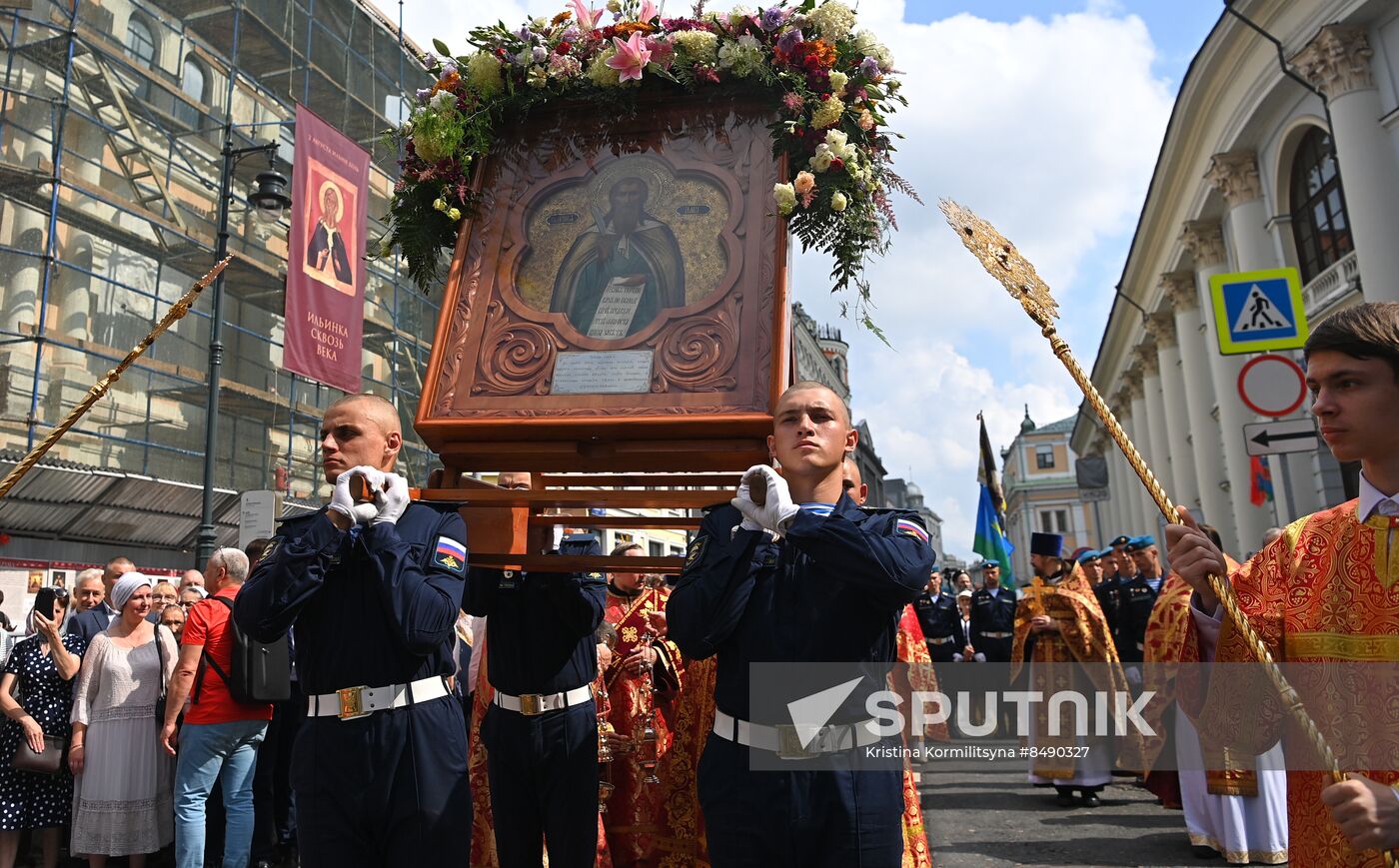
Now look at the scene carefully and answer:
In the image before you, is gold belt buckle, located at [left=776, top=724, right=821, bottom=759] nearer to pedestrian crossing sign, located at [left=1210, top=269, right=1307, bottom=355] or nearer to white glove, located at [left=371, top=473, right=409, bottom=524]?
white glove, located at [left=371, top=473, right=409, bottom=524]

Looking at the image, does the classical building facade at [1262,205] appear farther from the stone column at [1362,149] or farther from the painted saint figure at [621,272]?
the painted saint figure at [621,272]

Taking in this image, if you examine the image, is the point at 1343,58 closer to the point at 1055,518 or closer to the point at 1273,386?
the point at 1273,386

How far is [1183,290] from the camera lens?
92.5ft

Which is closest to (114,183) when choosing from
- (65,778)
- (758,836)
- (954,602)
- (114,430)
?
(114,430)

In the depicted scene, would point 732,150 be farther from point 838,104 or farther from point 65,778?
point 65,778

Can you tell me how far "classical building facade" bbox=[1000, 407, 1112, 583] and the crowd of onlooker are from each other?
8691 cm

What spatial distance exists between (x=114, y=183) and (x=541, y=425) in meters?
18.1

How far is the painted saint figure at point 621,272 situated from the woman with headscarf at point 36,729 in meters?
5.02

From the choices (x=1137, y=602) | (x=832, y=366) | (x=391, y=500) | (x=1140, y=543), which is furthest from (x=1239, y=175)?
(x=832, y=366)

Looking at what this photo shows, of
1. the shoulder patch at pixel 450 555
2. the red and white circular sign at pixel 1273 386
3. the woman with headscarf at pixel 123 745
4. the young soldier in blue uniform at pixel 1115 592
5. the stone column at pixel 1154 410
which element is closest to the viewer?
the shoulder patch at pixel 450 555

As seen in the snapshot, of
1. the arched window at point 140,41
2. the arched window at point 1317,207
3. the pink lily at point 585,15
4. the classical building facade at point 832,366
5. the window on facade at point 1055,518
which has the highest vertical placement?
the classical building facade at point 832,366

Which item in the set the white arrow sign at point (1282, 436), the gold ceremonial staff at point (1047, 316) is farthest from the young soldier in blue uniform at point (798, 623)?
the white arrow sign at point (1282, 436)

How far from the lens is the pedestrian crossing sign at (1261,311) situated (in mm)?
8523

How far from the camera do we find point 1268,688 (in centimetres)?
266
